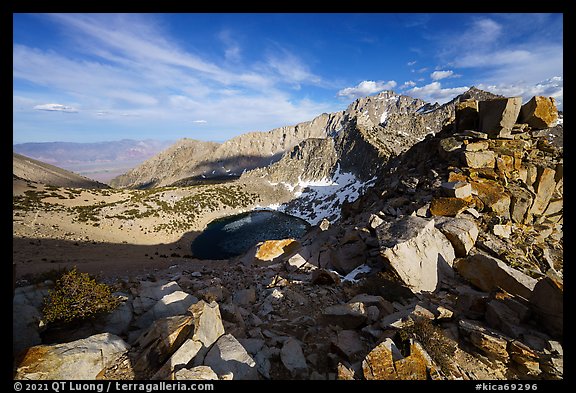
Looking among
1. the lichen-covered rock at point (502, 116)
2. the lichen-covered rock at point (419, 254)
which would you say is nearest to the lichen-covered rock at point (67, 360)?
the lichen-covered rock at point (419, 254)

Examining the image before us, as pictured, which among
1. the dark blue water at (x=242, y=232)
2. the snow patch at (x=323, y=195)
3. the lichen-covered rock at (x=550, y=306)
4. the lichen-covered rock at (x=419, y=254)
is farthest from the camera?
the snow patch at (x=323, y=195)

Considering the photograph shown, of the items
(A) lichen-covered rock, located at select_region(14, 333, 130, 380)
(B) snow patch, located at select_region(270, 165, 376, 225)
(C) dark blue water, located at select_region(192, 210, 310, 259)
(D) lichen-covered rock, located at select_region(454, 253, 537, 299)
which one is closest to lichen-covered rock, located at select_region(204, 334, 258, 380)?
(A) lichen-covered rock, located at select_region(14, 333, 130, 380)

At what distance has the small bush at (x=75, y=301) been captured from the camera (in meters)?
6.86

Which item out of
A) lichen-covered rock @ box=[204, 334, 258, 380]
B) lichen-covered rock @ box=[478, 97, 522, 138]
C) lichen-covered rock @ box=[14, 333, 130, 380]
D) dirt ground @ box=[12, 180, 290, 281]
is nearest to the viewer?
lichen-covered rock @ box=[14, 333, 130, 380]

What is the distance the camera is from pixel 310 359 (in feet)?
20.7

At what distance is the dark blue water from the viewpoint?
183ft

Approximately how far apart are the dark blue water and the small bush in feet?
147

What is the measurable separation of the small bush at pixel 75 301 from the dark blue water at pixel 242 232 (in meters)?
44.8

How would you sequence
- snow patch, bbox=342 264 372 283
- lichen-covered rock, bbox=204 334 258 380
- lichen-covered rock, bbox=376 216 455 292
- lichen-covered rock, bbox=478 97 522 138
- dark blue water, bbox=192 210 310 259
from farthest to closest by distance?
dark blue water, bbox=192 210 310 259
lichen-covered rock, bbox=478 97 522 138
snow patch, bbox=342 264 372 283
lichen-covered rock, bbox=376 216 455 292
lichen-covered rock, bbox=204 334 258 380

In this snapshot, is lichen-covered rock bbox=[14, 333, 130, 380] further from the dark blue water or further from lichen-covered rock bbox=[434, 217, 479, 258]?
the dark blue water

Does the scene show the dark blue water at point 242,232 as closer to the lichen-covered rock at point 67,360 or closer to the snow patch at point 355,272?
the snow patch at point 355,272
